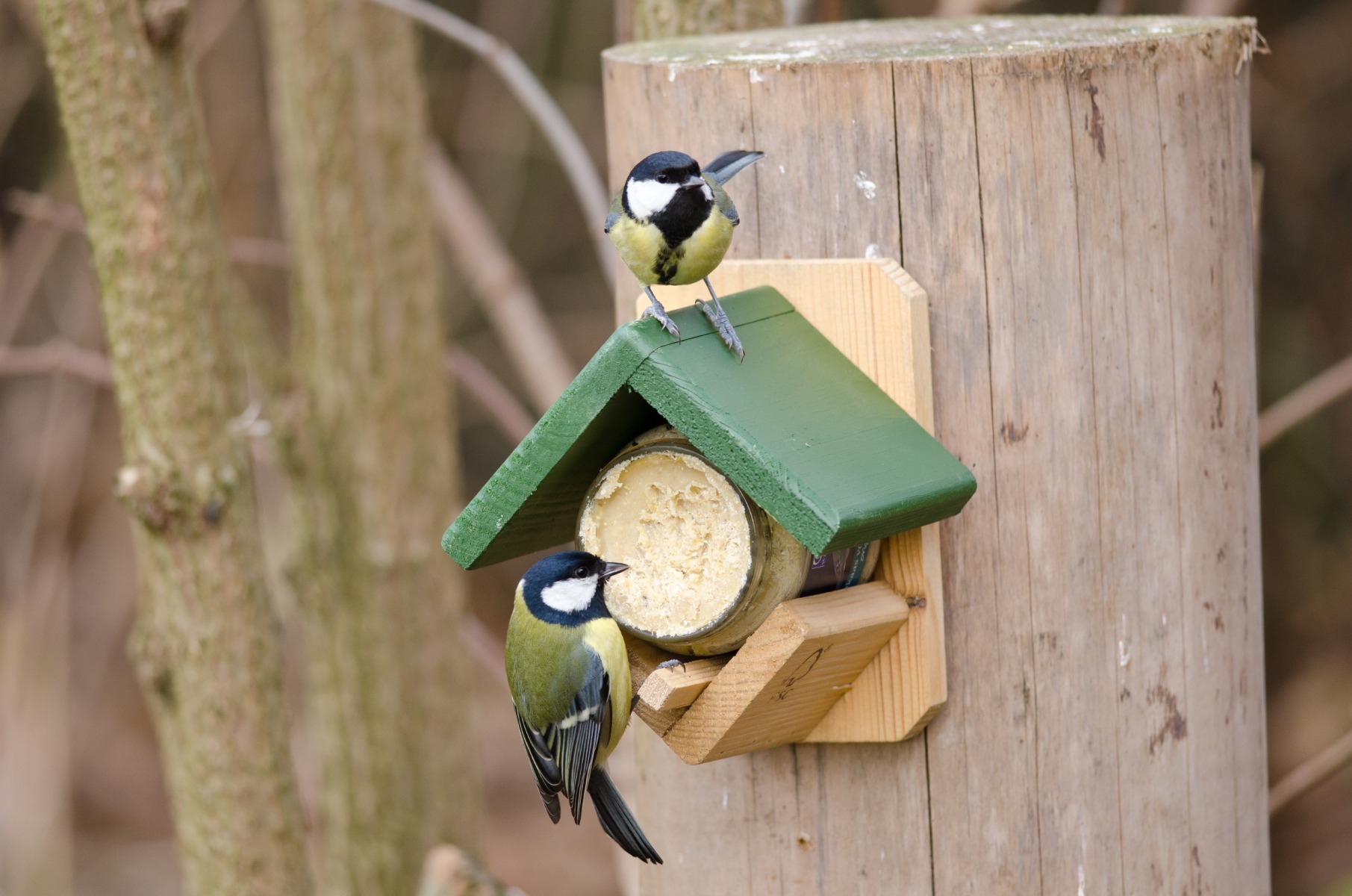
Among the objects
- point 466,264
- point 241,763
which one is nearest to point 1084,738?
point 241,763

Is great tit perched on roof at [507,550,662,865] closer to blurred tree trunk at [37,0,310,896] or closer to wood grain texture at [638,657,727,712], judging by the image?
wood grain texture at [638,657,727,712]

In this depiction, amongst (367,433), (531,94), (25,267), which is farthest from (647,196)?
(25,267)

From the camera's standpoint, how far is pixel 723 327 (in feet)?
5.64

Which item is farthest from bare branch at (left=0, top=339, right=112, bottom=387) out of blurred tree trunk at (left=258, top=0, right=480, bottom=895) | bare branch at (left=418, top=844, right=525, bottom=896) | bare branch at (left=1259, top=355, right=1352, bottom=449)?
bare branch at (left=1259, top=355, right=1352, bottom=449)

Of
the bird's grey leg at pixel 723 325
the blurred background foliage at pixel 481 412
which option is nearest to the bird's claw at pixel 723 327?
the bird's grey leg at pixel 723 325

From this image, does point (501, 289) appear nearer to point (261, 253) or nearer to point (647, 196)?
point (261, 253)

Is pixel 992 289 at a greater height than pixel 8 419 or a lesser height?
greater

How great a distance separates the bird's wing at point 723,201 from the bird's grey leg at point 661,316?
0.14m

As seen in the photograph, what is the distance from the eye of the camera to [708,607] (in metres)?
1.74

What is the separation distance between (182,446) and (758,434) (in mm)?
1217

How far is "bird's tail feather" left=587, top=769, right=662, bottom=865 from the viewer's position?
5.89 feet

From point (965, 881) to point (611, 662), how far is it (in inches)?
22.1

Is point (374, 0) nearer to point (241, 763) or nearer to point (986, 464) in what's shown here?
point (241, 763)

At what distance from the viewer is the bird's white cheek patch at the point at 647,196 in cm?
167
